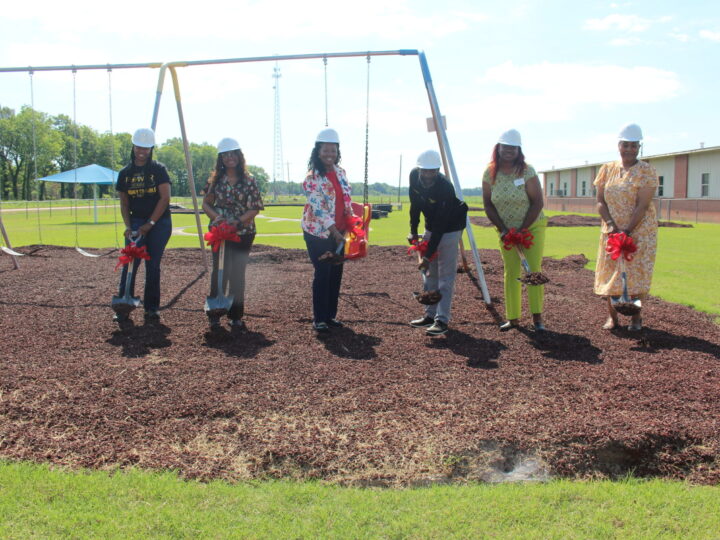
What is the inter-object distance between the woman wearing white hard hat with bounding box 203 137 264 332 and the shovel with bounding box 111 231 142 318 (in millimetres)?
949

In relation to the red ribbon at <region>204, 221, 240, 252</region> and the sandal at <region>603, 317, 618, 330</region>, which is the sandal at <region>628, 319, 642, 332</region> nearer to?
the sandal at <region>603, 317, 618, 330</region>

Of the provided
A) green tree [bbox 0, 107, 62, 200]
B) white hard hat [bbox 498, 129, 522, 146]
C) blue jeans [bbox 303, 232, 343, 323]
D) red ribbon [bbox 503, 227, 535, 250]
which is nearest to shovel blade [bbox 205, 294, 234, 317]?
blue jeans [bbox 303, 232, 343, 323]

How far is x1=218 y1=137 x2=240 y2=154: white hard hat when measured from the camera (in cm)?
641

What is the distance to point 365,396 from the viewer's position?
453 centimetres

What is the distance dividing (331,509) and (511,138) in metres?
4.37

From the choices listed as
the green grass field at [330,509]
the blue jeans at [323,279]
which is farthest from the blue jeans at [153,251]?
the green grass field at [330,509]

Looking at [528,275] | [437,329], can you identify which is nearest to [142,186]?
[437,329]

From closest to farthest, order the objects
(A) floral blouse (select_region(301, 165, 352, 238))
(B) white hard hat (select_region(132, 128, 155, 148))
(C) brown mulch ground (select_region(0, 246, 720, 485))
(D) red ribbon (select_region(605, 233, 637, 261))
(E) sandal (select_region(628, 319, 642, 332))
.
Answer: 1. (C) brown mulch ground (select_region(0, 246, 720, 485))
2. (D) red ribbon (select_region(605, 233, 637, 261))
3. (A) floral blouse (select_region(301, 165, 352, 238))
4. (E) sandal (select_region(628, 319, 642, 332))
5. (B) white hard hat (select_region(132, 128, 155, 148))

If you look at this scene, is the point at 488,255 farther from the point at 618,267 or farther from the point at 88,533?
the point at 88,533

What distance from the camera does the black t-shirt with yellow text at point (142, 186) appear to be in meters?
6.87

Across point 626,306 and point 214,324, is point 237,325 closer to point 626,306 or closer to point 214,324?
point 214,324

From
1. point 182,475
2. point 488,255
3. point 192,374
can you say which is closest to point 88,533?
point 182,475

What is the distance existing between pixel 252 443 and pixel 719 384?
3622 mm

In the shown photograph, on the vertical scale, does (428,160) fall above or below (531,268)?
above
